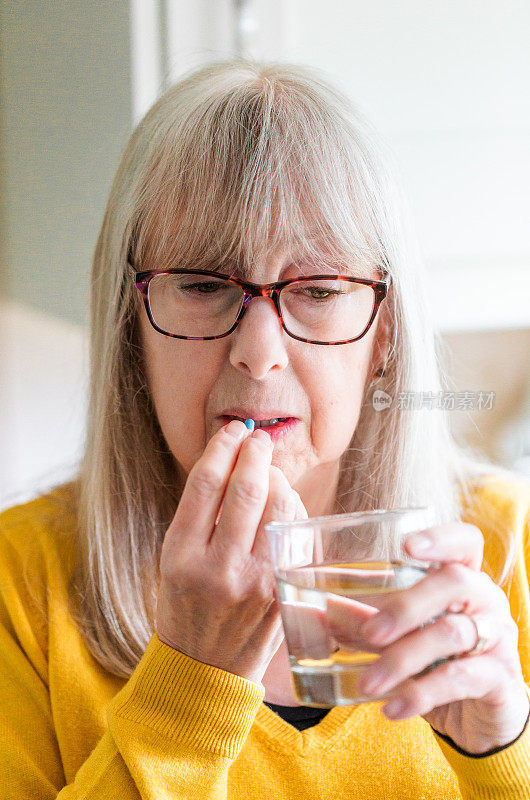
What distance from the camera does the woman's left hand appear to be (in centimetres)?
58

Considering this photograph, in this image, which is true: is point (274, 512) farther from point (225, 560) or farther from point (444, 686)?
point (444, 686)

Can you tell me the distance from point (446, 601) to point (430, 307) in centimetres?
62

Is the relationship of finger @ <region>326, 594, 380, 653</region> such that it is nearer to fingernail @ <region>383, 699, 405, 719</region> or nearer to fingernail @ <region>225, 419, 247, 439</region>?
fingernail @ <region>383, 699, 405, 719</region>

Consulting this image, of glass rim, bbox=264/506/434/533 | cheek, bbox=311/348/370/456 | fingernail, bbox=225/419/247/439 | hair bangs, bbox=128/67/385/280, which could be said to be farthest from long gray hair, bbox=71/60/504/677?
glass rim, bbox=264/506/434/533

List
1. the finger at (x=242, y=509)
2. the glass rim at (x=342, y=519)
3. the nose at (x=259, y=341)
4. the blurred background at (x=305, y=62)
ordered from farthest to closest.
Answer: the blurred background at (x=305, y=62)
the nose at (x=259, y=341)
the finger at (x=242, y=509)
the glass rim at (x=342, y=519)

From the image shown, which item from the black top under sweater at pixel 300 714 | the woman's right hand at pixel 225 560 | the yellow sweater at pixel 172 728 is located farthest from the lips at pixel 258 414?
the black top under sweater at pixel 300 714

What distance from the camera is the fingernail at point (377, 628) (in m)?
0.58

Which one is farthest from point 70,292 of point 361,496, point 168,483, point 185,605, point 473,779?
point 473,779

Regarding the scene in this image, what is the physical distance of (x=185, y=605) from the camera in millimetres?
713

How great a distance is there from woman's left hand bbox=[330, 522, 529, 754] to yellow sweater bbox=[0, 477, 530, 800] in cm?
14

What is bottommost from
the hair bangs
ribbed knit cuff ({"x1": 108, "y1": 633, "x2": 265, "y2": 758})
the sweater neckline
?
the sweater neckline

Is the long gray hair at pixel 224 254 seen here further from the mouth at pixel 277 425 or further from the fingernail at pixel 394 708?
the fingernail at pixel 394 708

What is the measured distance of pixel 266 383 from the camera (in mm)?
889

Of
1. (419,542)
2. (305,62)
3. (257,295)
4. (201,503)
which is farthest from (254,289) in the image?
(305,62)
